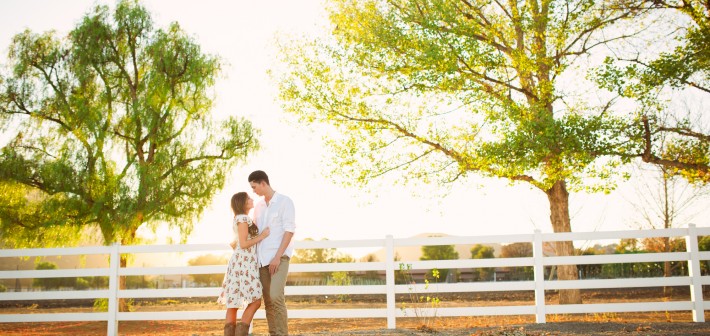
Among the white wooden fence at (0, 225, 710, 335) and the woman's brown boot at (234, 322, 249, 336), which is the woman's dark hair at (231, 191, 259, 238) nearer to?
the woman's brown boot at (234, 322, 249, 336)

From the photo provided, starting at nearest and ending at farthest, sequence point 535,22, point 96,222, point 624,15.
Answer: point 535,22 → point 624,15 → point 96,222

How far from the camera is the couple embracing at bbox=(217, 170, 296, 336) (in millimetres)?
5527

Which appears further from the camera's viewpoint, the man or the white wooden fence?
the white wooden fence

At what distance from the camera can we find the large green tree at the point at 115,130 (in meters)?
13.6

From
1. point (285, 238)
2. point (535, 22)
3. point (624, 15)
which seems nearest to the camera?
point (285, 238)

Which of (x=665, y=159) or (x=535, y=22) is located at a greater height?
(x=535, y=22)

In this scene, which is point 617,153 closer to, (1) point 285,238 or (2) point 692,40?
(2) point 692,40

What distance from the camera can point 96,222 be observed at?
542 inches

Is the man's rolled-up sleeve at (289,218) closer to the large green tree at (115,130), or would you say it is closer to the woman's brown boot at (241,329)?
the woman's brown boot at (241,329)

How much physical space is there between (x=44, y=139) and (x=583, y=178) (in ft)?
39.3

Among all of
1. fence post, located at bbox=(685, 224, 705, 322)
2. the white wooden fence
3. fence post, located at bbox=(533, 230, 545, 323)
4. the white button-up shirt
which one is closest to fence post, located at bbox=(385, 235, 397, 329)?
the white wooden fence

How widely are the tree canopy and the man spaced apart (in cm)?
849

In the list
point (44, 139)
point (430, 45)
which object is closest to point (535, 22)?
point (430, 45)

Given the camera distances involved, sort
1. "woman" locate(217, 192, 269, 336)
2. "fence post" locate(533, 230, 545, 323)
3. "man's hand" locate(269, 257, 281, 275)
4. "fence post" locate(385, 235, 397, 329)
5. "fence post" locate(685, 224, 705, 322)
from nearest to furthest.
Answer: "man's hand" locate(269, 257, 281, 275) < "woman" locate(217, 192, 269, 336) < "fence post" locate(385, 235, 397, 329) < "fence post" locate(533, 230, 545, 323) < "fence post" locate(685, 224, 705, 322)
